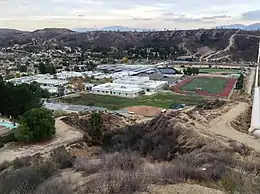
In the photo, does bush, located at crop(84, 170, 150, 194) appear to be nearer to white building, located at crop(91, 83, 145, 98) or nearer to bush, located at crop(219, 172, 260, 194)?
bush, located at crop(219, 172, 260, 194)

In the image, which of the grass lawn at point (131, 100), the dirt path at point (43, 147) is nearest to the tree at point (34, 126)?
the dirt path at point (43, 147)

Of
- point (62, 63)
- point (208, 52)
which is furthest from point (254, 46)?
point (62, 63)

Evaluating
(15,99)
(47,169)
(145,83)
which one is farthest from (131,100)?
(47,169)

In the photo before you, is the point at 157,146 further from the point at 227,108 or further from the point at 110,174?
the point at 227,108

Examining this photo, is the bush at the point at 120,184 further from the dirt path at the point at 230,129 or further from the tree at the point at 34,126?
the tree at the point at 34,126

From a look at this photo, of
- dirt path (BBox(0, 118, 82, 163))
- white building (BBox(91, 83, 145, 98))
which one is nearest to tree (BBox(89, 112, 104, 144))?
dirt path (BBox(0, 118, 82, 163))

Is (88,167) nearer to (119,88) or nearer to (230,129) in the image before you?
(230,129)

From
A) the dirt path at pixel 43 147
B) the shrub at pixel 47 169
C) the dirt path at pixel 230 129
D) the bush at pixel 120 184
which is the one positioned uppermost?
the bush at pixel 120 184
